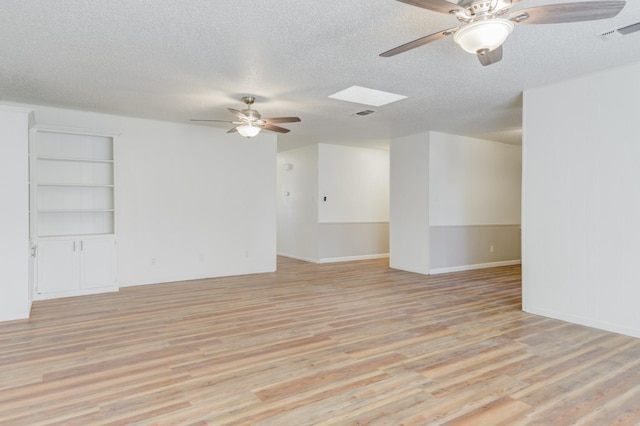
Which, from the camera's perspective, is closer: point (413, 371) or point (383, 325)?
point (413, 371)

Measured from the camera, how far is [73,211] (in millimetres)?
5125

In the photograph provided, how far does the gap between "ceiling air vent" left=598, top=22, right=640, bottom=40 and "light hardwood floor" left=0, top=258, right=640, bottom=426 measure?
2.47 m

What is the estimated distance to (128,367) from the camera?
2742mm

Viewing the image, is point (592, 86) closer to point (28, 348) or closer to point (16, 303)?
point (28, 348)

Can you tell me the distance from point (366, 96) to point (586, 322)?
10.9ft

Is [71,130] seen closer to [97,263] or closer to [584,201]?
[97,263]

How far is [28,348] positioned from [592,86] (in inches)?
222

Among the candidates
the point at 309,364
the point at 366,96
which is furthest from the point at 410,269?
the point at 309,364

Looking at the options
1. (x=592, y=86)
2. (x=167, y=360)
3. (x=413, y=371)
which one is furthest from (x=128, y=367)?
(x=592, y=86)

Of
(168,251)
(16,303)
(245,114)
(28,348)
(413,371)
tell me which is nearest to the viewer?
(413,371)

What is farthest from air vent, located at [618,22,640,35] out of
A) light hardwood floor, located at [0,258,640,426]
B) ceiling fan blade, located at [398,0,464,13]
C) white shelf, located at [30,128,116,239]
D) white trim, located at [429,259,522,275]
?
white shelf, located at [30,128,116,239]

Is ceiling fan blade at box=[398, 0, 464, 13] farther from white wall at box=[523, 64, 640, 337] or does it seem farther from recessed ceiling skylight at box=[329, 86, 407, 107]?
white wall at box=[523, 64, 640, 337]

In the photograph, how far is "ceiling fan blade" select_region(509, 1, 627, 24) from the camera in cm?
190

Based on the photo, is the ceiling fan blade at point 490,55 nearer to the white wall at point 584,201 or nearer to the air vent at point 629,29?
the air vent at point 629,29
